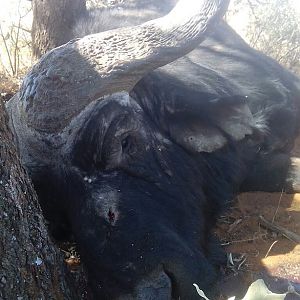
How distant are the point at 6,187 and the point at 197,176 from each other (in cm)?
149

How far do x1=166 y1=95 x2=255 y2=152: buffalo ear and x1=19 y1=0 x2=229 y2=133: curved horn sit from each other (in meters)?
0.37

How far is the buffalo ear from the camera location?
3500 mm

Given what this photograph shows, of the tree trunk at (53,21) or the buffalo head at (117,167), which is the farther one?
Answer: the tree trunk at (53,21)

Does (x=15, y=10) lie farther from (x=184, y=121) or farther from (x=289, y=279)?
(x=289, y=279)

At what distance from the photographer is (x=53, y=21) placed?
16.7 feet

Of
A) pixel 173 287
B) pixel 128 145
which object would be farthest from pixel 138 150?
pixel 173 287

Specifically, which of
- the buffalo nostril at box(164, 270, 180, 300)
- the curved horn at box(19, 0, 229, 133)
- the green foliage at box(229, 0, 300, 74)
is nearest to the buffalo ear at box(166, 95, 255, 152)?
the curved horn at box(19, 0, 229, 133)

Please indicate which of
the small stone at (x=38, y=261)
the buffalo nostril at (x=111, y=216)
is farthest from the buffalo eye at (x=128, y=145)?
the small stone at (x=38, y=261)

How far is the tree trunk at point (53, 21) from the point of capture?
16.2 ft

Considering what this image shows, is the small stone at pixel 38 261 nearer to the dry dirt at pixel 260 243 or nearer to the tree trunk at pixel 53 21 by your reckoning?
the dry dirt at pixel 260 243

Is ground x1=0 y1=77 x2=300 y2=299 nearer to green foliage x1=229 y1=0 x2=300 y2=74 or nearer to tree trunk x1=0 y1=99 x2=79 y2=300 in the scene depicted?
tree trunk x1=0 y1=99 x2=79 y2=300

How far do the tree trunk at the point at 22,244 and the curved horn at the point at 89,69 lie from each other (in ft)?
1.83

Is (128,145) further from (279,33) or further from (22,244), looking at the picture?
(279,33)

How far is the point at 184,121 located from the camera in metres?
3.54
